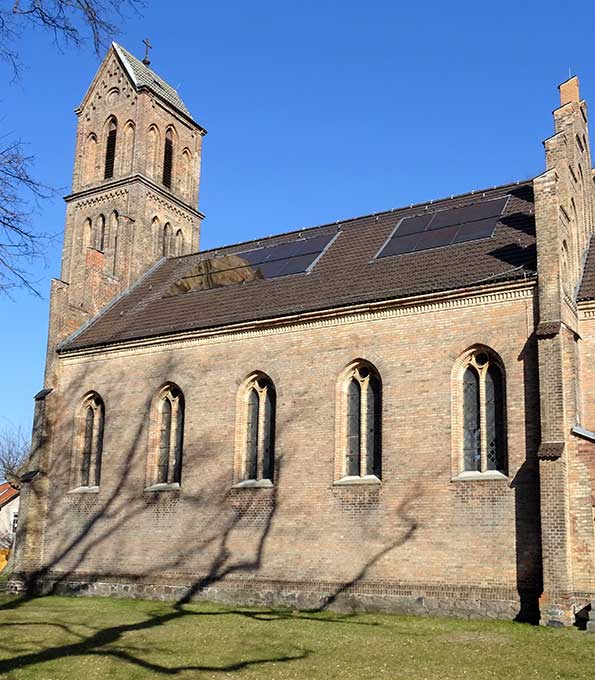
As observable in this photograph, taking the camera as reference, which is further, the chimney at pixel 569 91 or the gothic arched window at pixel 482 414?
the chimney at pixel 569 91

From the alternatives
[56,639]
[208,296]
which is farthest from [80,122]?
[56,639]

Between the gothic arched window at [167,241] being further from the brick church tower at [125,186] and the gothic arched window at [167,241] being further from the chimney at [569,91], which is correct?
the chimney at [569,91]

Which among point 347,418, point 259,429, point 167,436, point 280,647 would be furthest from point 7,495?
point 280,647

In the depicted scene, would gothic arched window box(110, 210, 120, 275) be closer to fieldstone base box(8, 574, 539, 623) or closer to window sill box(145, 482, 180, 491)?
window sill box(145, 482, 180, 491)

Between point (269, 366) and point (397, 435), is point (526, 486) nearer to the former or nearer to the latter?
point (397, 435)

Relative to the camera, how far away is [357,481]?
19.9m

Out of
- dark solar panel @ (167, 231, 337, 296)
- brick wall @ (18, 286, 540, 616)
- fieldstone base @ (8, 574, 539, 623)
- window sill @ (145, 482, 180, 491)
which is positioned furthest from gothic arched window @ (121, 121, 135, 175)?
fieldstone base @ (8, 574, 539, 623)

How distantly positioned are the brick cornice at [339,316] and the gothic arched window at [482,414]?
4.51 feet

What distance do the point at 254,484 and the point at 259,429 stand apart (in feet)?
5.07

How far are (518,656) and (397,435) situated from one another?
277 inches

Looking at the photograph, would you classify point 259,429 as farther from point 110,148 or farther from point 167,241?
point 110,148

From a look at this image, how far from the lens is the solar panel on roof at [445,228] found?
22.6 m

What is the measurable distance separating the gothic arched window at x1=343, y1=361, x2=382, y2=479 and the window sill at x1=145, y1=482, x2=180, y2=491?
556cm

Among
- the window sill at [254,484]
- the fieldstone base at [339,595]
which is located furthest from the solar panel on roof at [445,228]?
the fieldstone base at [339,595]
